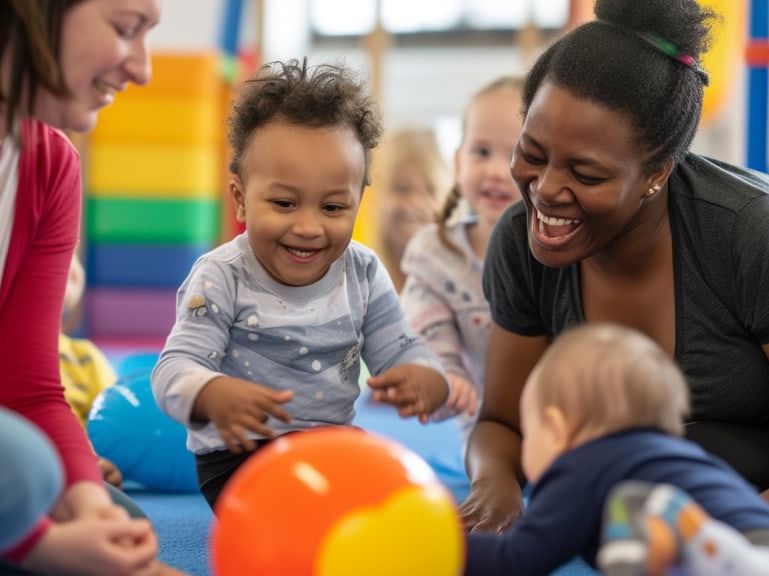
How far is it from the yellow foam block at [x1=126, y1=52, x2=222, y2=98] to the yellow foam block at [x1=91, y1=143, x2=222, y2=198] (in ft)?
0.76

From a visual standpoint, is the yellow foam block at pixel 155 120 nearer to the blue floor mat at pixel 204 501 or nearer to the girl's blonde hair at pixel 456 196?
the blue floor mat at pixel 204 501

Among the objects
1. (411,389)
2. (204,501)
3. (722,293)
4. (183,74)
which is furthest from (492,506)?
(183,74)

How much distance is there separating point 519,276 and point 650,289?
22 cm

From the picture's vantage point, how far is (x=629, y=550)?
2.96 ft

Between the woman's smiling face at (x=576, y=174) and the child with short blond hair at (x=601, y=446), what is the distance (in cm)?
46

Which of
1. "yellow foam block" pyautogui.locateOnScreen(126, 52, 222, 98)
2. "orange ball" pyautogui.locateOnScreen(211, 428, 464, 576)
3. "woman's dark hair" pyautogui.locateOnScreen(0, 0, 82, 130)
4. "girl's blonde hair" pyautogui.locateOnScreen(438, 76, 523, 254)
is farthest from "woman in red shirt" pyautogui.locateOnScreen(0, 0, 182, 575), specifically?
"yellow foam block" pyautogui.locateOnScreen(126, 52, 222, 98)

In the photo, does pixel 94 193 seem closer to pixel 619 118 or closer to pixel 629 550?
pixel 619 118

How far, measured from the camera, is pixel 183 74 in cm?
444

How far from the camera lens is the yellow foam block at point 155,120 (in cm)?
448

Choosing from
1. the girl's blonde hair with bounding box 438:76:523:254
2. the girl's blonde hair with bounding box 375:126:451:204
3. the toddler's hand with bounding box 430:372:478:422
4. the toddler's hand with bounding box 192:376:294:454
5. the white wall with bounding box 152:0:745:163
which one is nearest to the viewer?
the toddler's hand with bounding box 192:376:294:454

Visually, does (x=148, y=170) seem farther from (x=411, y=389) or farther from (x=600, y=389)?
(x=600, y=389)

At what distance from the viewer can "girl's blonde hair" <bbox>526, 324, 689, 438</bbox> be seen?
3.36 ft

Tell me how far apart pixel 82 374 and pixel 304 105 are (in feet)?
3.46

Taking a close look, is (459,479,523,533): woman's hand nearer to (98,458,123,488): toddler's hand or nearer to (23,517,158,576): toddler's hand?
(23,517,158,576): toddler's hand
